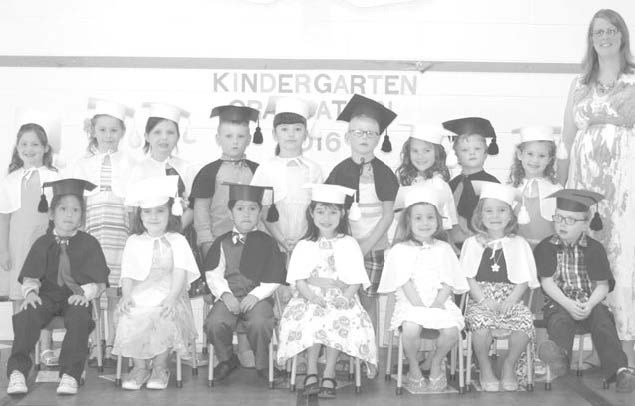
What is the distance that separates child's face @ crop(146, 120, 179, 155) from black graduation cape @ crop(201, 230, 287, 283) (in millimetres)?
829

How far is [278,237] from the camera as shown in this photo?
512cm

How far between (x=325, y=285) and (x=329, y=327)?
0.97 ft

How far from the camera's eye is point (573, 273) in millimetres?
4863

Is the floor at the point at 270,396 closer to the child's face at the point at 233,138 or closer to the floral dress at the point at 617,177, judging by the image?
the floral dress at the point at 617,177

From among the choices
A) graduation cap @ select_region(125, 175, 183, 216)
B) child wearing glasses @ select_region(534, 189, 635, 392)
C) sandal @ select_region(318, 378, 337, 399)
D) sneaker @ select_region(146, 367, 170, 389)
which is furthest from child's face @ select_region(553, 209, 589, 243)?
sneaker @ select_region(146, 367, 170, 389)

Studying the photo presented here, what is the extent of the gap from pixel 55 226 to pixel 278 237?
1342mm

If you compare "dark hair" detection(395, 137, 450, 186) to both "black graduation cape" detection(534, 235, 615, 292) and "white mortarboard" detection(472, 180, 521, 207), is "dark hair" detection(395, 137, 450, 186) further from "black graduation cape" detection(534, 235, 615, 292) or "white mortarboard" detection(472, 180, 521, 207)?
"black graduation cape" detection(534, 235, 615, 292)

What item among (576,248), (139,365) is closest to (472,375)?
(576,248)

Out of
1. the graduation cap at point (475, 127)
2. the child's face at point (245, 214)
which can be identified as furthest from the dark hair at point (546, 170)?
the child's face at point (245, 214)

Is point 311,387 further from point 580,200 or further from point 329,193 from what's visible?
point 580,200

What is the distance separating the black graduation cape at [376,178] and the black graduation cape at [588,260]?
0.94m

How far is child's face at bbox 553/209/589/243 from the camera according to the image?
4809 mm

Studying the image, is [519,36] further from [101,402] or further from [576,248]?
[101,402]

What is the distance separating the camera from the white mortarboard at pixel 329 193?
15.5ft
